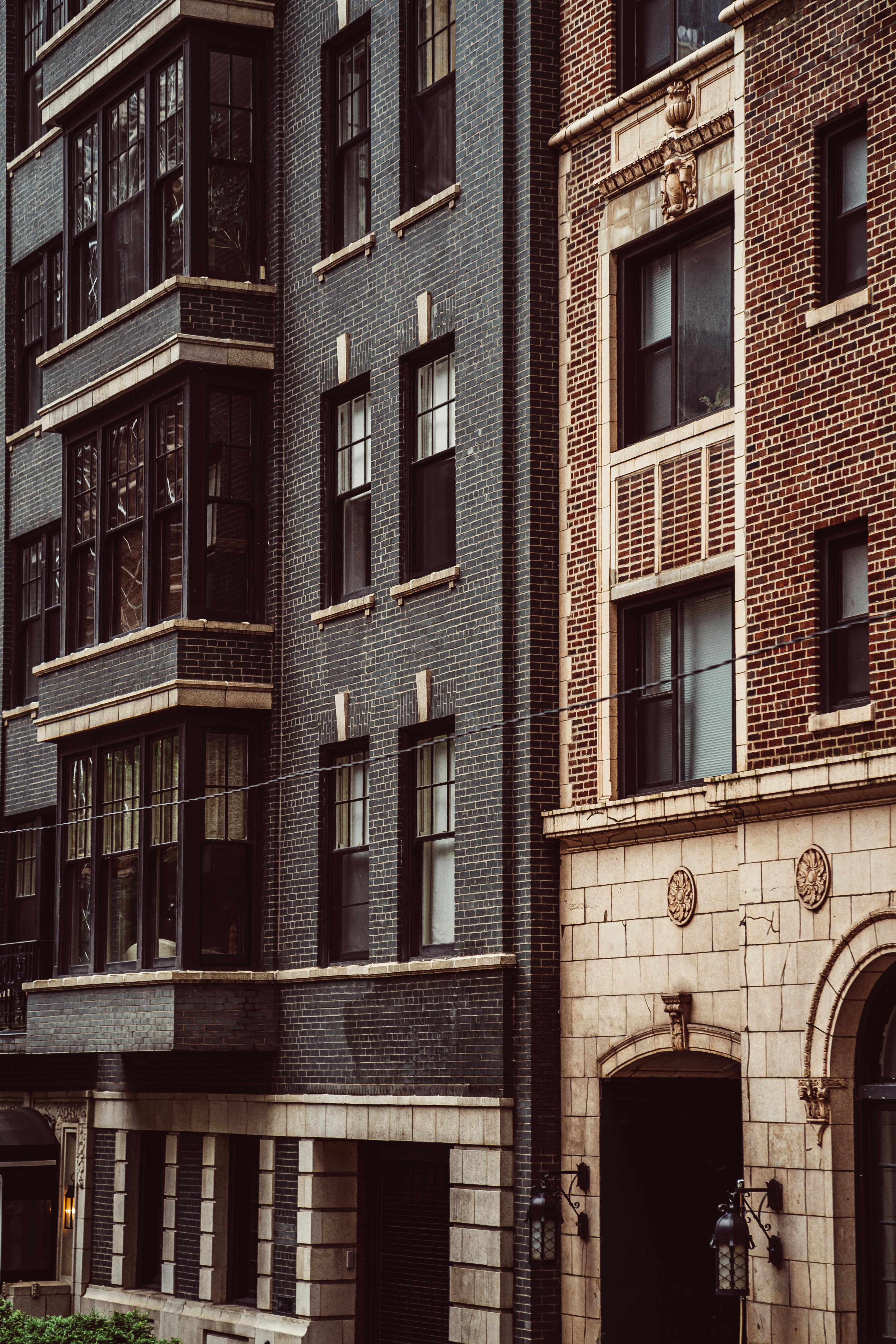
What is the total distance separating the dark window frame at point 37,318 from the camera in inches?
1224

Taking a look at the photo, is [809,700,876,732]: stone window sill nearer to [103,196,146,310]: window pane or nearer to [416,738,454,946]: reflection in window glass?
[416,738,454,946]: reflection in window glass

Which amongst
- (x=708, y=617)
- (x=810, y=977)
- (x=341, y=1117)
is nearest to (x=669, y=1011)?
(x=810, y=977)

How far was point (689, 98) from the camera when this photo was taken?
19359 millimetres

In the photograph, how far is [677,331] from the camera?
1977cm

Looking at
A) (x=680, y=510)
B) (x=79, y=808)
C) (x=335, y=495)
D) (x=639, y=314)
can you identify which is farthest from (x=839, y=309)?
(x=79, y=808)

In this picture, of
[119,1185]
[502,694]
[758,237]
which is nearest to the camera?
[758,237]

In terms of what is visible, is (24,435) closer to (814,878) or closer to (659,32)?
(659,32)

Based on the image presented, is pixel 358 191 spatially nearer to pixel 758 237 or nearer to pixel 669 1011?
pixel 758 237

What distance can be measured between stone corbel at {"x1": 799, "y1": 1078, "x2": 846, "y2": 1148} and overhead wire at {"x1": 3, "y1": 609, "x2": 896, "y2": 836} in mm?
3344

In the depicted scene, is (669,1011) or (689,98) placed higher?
(689,98)

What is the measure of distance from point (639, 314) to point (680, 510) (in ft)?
7.72

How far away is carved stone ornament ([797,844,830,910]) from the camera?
1645cm

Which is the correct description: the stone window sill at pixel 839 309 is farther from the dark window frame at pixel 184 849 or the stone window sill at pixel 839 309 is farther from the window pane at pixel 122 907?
the window pane at pixel 122 907

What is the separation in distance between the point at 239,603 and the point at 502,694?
17.4 feet
